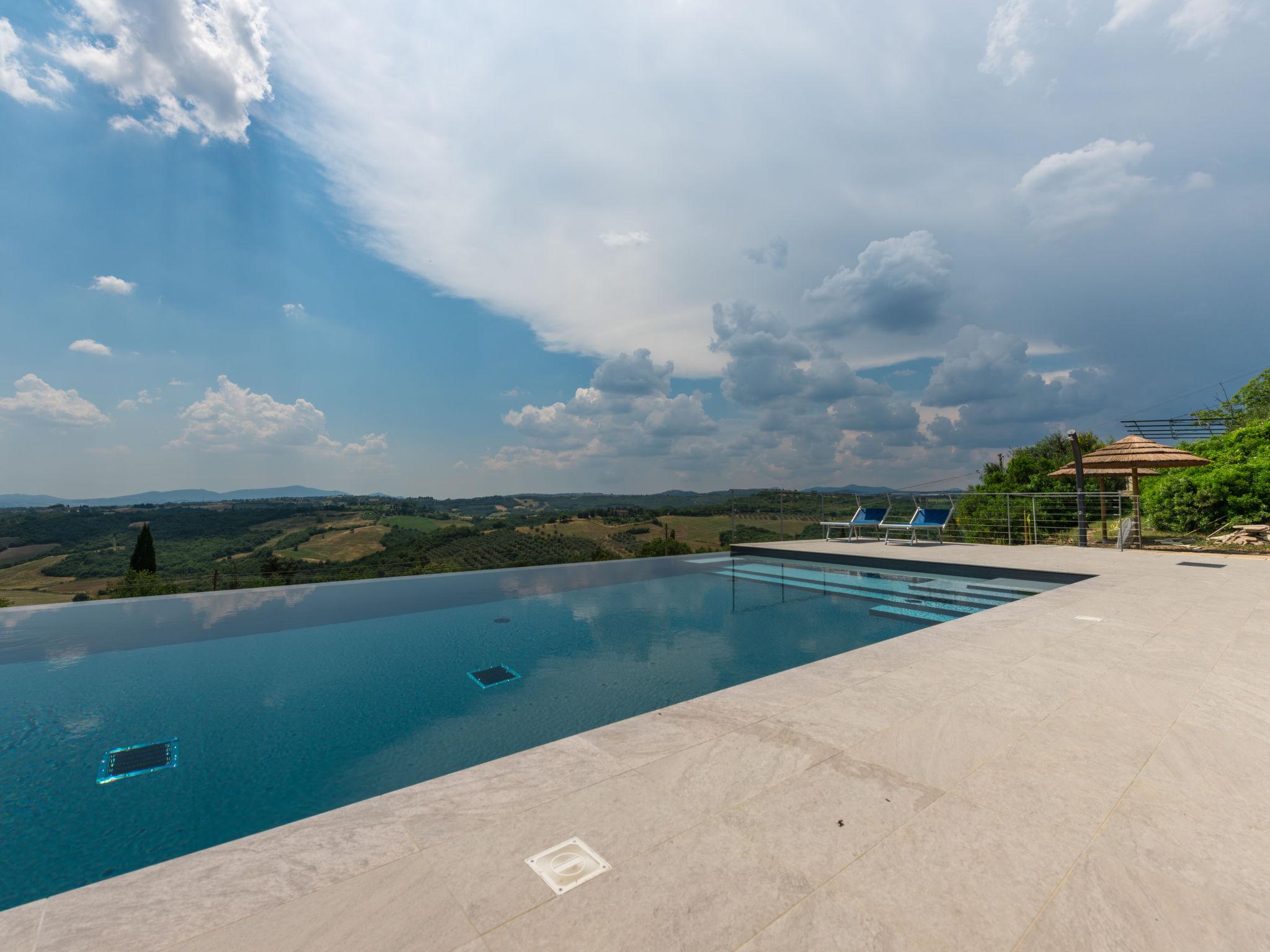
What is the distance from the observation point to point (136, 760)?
8.11 feet

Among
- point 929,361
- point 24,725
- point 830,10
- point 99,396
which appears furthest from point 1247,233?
point 99,396

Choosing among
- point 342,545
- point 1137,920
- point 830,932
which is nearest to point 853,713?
point 1137,920

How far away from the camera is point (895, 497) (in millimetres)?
9242

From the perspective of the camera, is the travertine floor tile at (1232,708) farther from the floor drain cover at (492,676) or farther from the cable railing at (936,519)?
the cable railing at (936,519)

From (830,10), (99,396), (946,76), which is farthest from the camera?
(99,396)

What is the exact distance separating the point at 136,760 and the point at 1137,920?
12.3 ft

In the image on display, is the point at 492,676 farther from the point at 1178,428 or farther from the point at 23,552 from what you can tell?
the point at 23,552

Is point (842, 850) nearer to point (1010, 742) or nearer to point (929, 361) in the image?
point (1010, 742)

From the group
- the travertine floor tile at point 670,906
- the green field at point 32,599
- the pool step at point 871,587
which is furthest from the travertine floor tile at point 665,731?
the green field at point 32,599

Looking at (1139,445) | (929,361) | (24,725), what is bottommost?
(24,725)

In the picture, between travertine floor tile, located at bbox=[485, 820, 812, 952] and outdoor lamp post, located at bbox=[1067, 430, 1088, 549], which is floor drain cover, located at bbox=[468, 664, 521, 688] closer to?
travertine floor tile, located at bbox=[485, 820, 812, 952]

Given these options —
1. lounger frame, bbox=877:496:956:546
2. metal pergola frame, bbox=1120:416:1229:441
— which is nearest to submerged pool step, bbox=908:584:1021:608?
lounger frame, bbox=877:496:956:546

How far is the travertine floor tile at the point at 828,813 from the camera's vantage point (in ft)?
4.23

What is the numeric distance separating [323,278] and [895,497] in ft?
41.6
